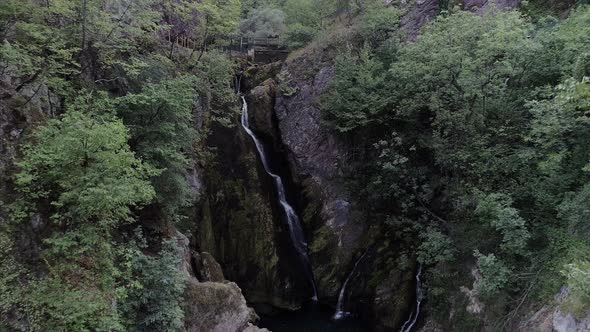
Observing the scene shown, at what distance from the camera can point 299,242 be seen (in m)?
18.5

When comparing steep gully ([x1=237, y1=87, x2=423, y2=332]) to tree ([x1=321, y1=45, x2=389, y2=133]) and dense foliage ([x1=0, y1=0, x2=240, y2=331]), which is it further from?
dense foliage ([x1=0, y1=0, x2=240, y2=331])

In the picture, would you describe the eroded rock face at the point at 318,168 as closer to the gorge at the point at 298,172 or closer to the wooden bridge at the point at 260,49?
the gorge at the point at 298,172

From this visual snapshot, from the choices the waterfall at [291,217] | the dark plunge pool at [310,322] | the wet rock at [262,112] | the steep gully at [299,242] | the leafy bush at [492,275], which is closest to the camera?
the leafy bush at [492,275]

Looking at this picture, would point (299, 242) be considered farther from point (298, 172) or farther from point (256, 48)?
point (256, 48)

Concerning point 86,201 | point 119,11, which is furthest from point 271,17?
point 86,201

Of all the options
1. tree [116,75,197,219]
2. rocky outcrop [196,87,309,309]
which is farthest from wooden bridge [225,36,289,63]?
tree [116,75,197,219]

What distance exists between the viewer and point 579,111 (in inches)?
382

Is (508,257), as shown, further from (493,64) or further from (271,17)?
(271,17)

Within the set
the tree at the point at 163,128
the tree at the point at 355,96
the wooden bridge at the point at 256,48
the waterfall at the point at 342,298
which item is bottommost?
the waterfall at the point at 342,298

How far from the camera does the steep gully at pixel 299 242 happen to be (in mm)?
15164

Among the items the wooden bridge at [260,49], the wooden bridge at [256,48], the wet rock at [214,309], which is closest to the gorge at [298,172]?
the wet rock at [214,309]

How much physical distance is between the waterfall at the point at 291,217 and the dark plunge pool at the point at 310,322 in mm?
802

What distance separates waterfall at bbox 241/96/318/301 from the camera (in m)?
18.0

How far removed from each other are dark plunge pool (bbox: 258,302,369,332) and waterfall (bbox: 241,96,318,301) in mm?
802
